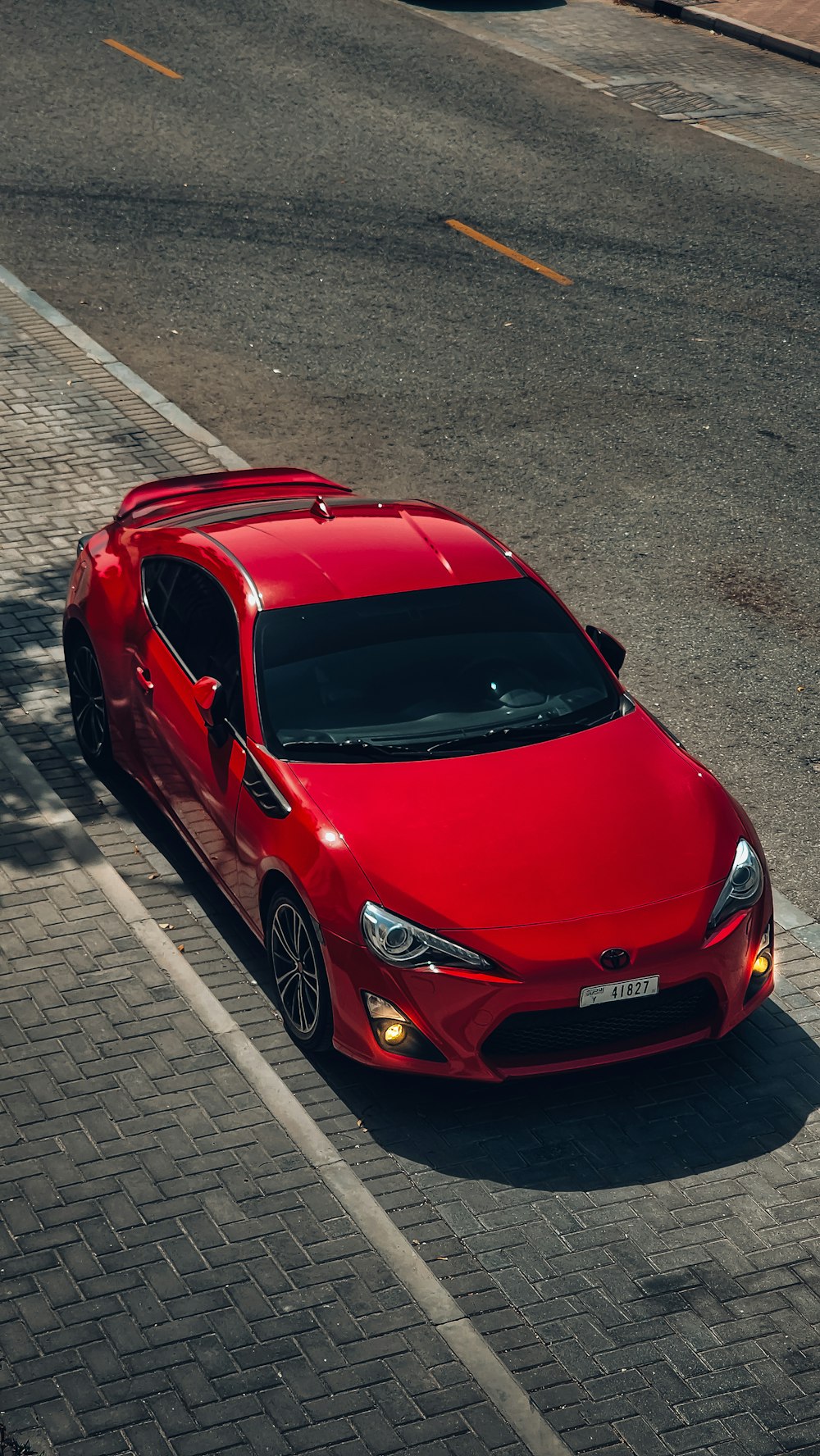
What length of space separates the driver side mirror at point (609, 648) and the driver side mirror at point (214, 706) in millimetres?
1771

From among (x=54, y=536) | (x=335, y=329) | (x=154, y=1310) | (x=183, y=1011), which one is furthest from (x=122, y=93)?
(x=154, y=1310)

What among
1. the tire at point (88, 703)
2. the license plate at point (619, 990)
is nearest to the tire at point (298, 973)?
the license plate at point (619, 990)

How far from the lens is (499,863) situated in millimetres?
6227

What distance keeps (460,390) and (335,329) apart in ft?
4.97

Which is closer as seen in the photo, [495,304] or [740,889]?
[740,889]

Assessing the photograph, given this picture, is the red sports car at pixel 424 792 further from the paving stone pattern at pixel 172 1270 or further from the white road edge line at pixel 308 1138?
the paving stone pattern at pixel 172 1270

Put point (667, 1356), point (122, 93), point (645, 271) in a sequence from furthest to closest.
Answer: point (122, 93) < point (645, 271) < point (667, 1356)

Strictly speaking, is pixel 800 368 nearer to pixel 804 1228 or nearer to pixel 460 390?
pixel 460 390

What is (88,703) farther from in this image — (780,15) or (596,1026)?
(780,15)

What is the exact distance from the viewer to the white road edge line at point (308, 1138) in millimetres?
5141

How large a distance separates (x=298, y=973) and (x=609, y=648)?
2194mm

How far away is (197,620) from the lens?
746 centimetres

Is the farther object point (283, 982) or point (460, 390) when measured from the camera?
point (460, 390)

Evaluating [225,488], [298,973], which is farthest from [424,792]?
[225,488]
